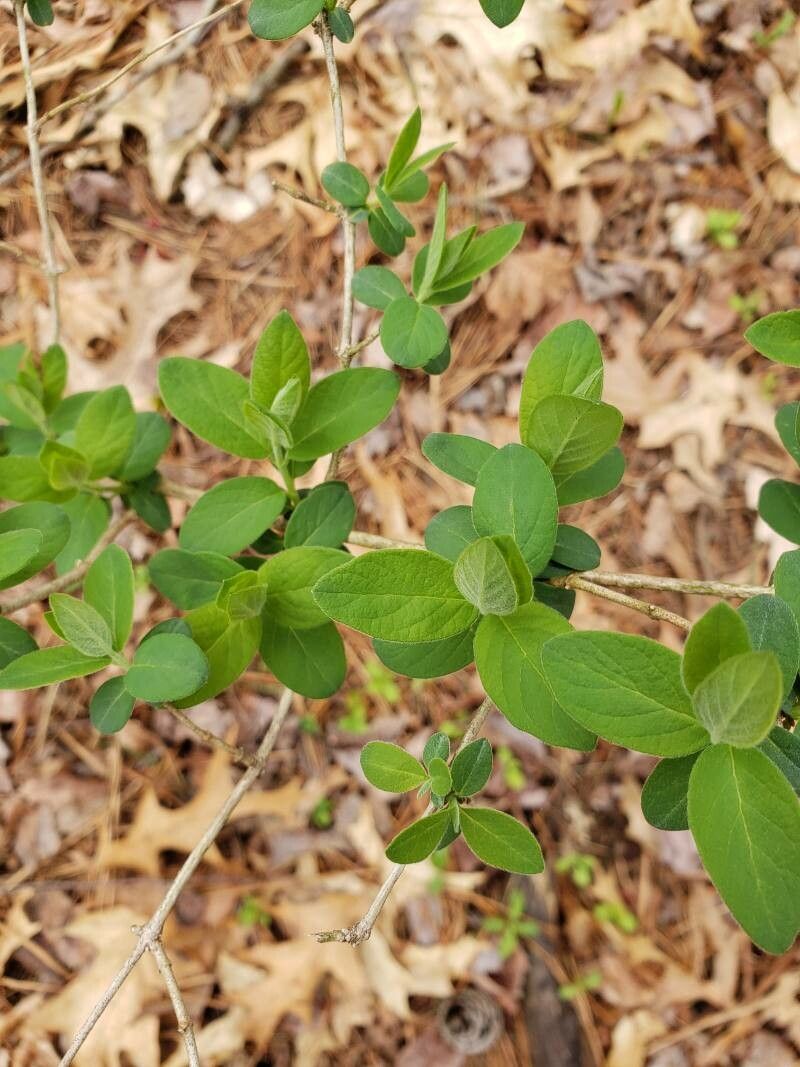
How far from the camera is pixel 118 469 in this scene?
1.18m

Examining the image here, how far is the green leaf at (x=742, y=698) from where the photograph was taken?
1.86 ft

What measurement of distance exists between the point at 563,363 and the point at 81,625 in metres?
0.59

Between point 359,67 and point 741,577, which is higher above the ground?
point 359,67

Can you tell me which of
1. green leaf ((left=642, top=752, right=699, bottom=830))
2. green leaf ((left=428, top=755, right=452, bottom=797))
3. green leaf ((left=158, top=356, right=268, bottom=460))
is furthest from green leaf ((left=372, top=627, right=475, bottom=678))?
green leaf ((left=158, top=356, right=268, bottom=460))

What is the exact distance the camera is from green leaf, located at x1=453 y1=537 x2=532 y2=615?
658 millimetres

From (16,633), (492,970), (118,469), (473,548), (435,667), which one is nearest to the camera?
(473,548)

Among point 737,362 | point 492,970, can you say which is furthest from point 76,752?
point 737,362

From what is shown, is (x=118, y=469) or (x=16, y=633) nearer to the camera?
(x=16, y=633)

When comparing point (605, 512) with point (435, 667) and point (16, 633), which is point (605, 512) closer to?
point (435, 667)

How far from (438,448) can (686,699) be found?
0.38m

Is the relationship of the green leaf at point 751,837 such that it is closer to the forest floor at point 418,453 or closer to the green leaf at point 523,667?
the green leaf at point 523,667

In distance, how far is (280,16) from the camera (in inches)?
34.7

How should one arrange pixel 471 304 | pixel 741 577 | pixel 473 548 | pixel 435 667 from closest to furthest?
pixel 473 548
pixel 435 667
pixel 741 577
pixel 471 304

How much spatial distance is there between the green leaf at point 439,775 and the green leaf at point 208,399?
45 cm
